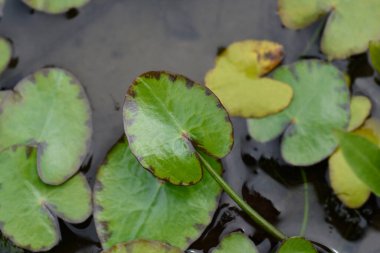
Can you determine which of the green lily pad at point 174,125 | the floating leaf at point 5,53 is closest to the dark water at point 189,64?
the floating leaf at point 5,53

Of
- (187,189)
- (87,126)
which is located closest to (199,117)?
(187,189)

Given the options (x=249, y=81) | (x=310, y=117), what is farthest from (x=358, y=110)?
(x=249, y=81)

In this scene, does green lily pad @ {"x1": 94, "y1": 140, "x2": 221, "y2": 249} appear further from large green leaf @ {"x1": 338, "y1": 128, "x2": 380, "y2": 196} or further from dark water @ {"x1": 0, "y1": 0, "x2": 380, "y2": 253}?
large green leaf @ {"x1": 338, "y1": 128, "x2": 380, "y2": 196}

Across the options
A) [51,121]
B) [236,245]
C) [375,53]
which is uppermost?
[375,53]

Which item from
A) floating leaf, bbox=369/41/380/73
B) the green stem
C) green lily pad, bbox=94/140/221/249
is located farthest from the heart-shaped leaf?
floating leaf, bbox=369/41/380/73

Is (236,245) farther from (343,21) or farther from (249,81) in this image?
(343,21)

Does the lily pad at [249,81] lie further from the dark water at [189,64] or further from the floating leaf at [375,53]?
the floating leaf at [375,53]

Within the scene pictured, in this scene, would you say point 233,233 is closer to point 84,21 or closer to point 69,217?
point 69,217
